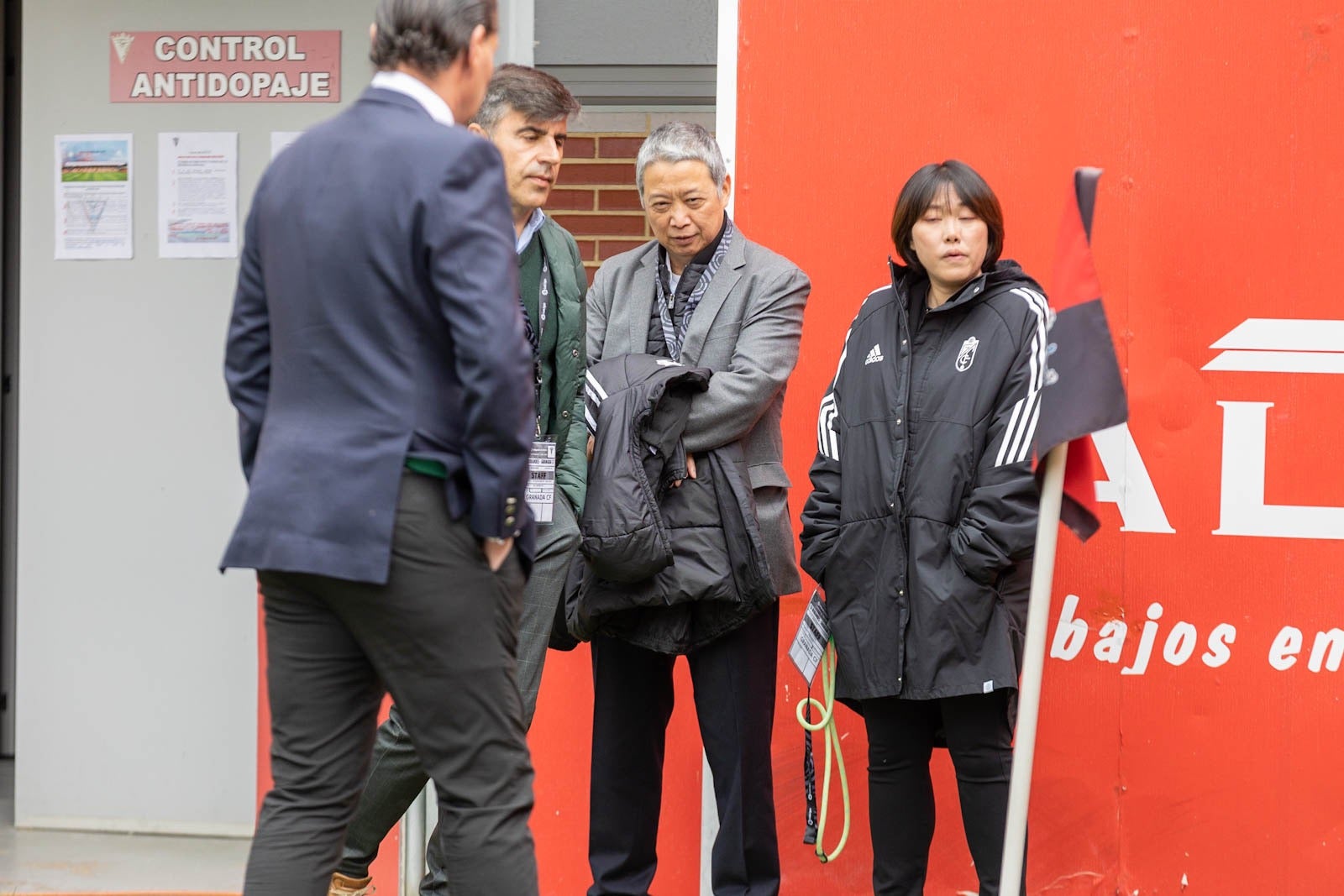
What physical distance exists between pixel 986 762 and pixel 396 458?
1.58 meters

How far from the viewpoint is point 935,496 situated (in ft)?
10.6

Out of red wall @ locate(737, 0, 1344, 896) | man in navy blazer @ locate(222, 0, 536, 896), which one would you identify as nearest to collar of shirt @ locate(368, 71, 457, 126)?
man in navy blazer @ locate(222, 0, 536, 896)

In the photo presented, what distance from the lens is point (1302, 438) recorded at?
145 inches

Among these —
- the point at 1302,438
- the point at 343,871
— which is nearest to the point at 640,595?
the point at 343,871

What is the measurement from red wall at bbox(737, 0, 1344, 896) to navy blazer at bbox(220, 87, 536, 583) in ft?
5.71

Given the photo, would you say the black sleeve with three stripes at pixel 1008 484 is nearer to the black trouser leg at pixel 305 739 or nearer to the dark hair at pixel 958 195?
the dark hair at pixel 958 195

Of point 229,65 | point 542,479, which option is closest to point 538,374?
point 542,479

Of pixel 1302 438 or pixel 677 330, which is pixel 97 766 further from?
pixel 1302 438

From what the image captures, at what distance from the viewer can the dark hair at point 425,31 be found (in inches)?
96.2

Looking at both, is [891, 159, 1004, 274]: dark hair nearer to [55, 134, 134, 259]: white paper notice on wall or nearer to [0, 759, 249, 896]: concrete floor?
[55, 134, 134, 259]: white paper notice on wall

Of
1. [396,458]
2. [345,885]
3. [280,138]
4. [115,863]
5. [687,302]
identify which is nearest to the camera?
[396,458]

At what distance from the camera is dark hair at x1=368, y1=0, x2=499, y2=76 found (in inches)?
96.2

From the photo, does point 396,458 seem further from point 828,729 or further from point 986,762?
point 828,729

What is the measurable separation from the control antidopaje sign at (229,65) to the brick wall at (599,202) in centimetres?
71
